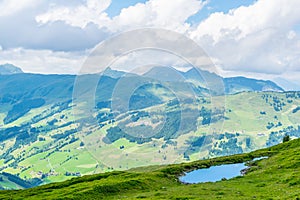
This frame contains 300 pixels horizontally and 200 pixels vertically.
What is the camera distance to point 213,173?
210 ft

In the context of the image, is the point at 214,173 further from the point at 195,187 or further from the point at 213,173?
the point at 195,187

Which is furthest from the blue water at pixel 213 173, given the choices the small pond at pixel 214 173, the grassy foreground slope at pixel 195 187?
the grassy foreground slope at pixel 195 187

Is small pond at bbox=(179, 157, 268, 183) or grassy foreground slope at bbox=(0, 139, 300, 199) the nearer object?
grassy foreground slope at bbox=(0, 139, 300, 199)

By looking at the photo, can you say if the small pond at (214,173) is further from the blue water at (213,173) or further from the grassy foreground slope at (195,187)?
the grassy foreground slope at (195,187)

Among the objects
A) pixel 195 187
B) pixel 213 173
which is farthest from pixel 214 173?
pixel 195 187

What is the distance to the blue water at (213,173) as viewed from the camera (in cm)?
5839

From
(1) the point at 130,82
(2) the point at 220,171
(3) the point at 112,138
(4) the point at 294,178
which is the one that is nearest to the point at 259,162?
(2) the point at 220,171

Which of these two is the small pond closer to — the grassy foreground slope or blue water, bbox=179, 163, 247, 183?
blue water, bbox=179, 163, 247, 183

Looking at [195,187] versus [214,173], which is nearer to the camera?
[195,187]

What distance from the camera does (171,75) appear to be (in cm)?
4488

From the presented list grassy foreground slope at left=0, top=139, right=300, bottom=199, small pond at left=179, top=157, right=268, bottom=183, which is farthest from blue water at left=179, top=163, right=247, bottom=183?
grassy foreground slope at left=0, top=139, right=300, bottom=199

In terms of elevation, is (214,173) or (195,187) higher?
(214,173)

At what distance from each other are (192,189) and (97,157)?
41.9ft

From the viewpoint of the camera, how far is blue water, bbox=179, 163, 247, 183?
5839 cm
